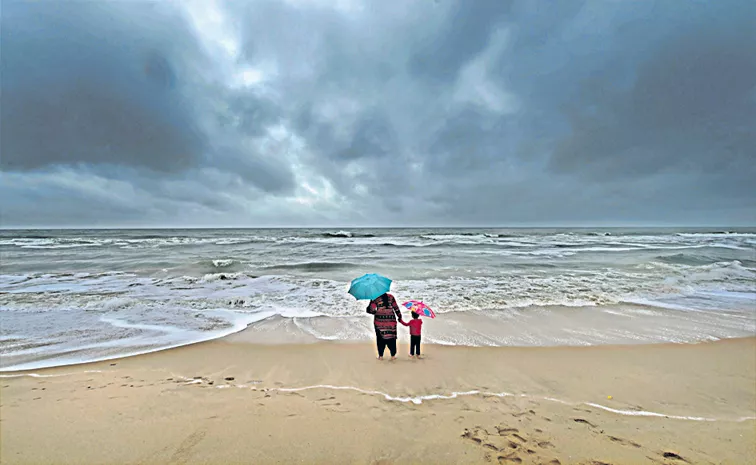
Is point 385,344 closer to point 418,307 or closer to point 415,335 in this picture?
point 415,335

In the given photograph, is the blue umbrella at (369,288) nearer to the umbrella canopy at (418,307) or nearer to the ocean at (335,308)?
the umbrella canopy at (418,307)

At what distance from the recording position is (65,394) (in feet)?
15.1

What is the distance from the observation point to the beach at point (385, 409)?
136 inches

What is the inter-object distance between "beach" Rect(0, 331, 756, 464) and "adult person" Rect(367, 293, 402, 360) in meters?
0.31

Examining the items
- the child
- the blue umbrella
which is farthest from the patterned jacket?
the child

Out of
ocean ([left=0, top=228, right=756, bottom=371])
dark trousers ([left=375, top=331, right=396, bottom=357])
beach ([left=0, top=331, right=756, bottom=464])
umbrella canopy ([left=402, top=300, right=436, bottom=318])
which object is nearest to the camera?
beach ([left=0, top=331, right=756, bottom=464])

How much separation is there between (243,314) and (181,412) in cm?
536

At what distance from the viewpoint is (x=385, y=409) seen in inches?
166

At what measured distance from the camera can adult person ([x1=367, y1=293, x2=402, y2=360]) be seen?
597 centimetres

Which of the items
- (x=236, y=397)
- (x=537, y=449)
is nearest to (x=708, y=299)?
(x=537, y=449)

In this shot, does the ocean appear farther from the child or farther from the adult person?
the adult person

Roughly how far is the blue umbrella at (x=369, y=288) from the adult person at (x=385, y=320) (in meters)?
0.16

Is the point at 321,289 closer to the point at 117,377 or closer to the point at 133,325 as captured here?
the point at 133,325

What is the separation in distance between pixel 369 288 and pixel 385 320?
2.19 ft
